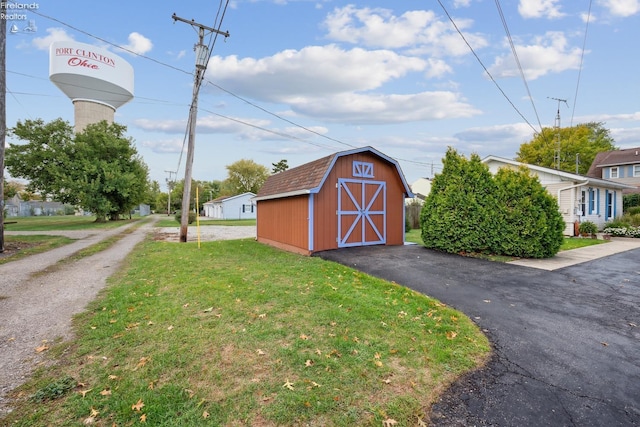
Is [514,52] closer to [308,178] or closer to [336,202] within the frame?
[336,202]

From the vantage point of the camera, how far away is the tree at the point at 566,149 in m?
34.1

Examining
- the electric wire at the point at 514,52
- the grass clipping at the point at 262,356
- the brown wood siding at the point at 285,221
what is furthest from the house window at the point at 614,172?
the grass clipping at the point at 262,356

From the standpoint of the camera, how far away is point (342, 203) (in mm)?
10086

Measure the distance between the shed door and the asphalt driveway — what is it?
2.66 meters

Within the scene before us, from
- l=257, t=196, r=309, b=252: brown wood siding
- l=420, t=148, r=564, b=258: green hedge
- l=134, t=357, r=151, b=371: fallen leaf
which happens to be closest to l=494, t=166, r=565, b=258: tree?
l=420, t=148, r=564, b=258: green hedge

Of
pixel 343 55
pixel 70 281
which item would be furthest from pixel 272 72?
pixel 70 281

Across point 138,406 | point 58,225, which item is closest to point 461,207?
point 138,406

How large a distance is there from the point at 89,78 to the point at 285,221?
42.5 m

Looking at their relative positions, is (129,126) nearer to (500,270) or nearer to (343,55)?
(343,55)

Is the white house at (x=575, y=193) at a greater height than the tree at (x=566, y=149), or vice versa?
the tree at (x=566, y=149)

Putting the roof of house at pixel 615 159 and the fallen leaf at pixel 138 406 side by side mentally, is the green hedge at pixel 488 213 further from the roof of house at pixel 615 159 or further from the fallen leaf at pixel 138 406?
the roof of house at pixel 615 159

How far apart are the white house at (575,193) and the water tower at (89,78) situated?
153 ft

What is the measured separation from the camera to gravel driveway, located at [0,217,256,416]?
3135 mm

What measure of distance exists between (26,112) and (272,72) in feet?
89.1
